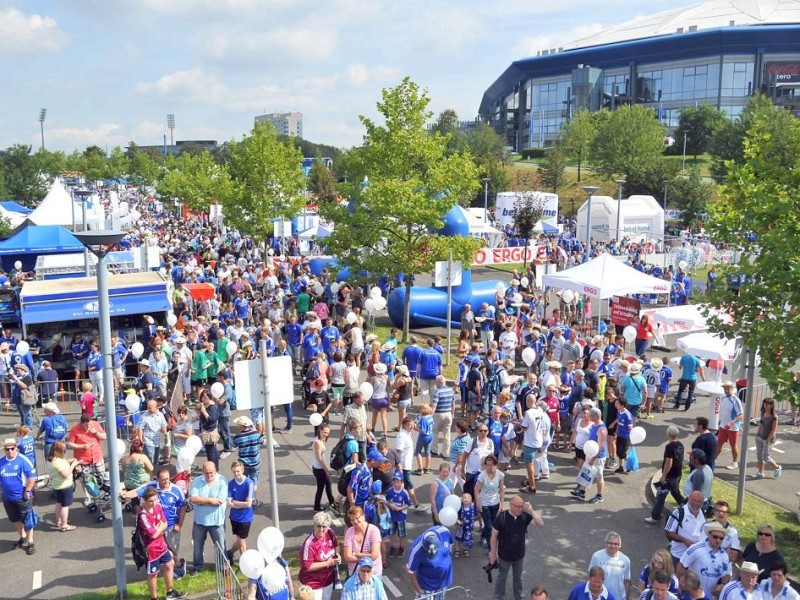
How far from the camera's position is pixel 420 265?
18375mm

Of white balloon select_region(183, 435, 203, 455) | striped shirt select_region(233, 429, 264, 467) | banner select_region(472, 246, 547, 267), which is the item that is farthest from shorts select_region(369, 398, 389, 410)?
banner select_region(472, 246, 547, 267)

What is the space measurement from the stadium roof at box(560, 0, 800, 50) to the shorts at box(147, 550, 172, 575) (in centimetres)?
10890

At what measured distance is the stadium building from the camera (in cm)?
9112

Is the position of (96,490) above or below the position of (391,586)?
above

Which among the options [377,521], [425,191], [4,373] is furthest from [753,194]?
[4,373]

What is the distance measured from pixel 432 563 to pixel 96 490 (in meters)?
5.26

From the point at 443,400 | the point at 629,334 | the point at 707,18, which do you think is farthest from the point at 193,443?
the point at 707,18

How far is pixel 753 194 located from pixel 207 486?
7366 mm

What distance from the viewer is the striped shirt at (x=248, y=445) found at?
8.86 meters

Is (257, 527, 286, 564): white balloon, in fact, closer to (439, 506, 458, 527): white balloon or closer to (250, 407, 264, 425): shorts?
(439, 506, 458, 527): white balloon

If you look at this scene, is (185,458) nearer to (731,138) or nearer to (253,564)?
(253,564)

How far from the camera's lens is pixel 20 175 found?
186 feet

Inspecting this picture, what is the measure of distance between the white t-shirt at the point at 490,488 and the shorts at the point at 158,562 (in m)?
3.55

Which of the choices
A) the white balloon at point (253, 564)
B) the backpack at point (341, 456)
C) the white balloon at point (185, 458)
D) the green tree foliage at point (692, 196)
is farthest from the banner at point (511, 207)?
the white balloon at point (253, 564)
